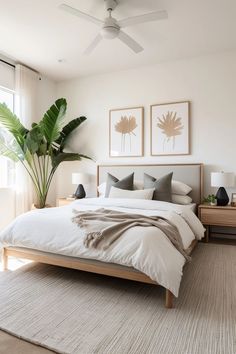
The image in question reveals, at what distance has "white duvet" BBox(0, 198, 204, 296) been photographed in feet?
6.57

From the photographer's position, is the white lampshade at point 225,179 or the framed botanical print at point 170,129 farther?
the framed botanical print at point 170,129

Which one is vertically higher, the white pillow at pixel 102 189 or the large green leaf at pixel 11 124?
the large green leaf at pixel 11 124

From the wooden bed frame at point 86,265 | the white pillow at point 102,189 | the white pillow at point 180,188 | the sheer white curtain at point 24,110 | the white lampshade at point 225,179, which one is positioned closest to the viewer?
the wooden bed frame at point 86,265

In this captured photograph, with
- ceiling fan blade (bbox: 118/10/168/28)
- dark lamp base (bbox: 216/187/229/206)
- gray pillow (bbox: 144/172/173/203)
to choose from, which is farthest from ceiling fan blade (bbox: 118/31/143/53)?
dark lamp base (bbox: 216/187/229/206)

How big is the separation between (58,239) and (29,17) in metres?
2.72

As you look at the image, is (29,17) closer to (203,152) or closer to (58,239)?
(58,239)

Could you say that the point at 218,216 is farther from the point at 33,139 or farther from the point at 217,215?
the point at 33,139

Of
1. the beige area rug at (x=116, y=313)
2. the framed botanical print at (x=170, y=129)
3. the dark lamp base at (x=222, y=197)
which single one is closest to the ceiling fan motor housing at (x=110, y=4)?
the framed botanical print at (x=170, y=129)

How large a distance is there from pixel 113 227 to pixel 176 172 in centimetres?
228

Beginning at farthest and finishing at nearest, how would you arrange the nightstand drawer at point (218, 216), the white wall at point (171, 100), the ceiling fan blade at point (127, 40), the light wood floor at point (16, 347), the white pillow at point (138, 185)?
the white pillow at point (138, 185) → the white wall at point (171, 100) → the nightstand drawer at point (218, 216) → the ceiling fan blade at point (127, 40) → the light wood floor at point (16, 347)

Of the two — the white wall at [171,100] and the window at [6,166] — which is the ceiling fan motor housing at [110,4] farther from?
the window at [6,166]

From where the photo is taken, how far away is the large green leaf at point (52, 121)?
420cm

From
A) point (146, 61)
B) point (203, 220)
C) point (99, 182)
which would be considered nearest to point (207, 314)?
point (203, 220)

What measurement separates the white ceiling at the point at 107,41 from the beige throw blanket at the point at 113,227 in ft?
7.96
